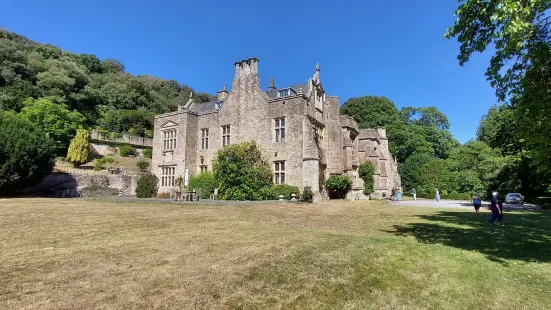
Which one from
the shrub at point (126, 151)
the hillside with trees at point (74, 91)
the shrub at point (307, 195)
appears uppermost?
the hillside with trees at point (74, 91)

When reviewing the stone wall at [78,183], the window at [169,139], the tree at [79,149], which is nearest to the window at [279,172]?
the window at [169,139]

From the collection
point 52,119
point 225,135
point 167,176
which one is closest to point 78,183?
point 167,176

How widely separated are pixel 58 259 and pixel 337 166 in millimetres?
24602

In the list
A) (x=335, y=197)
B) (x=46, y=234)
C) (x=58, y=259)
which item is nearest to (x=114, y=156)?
(x=335, y=197)

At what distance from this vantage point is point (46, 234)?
27.8ft

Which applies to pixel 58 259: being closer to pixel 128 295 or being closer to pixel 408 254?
pixel 128 295

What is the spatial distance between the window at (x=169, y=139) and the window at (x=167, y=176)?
213 cm

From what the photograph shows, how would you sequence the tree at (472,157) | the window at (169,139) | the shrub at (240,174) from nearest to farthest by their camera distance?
the shrub at (240,174), the window at (169,139), the tree at (472,157)

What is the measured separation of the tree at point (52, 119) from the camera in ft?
129

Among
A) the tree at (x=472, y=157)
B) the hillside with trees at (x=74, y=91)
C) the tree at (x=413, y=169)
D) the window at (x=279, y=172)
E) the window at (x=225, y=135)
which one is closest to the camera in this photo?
the window at (x=279, y=172)

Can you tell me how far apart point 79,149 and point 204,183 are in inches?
966

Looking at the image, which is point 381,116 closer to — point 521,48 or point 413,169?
point 413,169

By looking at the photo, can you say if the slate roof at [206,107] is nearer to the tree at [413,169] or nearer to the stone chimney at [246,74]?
the stone chimney at [246,74]

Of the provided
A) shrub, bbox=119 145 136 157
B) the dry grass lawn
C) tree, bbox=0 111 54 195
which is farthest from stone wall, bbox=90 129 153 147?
the dry grass lawn
